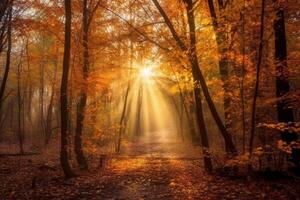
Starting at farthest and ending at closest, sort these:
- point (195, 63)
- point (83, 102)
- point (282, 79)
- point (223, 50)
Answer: point (83, 102) < point (195, 63) < point (223, 50) < point (282, 79)

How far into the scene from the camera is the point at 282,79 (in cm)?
1132

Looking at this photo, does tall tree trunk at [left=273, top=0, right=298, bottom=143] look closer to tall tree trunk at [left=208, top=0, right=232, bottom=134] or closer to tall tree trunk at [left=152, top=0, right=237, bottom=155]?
tall tree trunk at [left=208, top=0, right=232, bottom=134]

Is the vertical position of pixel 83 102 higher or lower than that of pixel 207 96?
higher

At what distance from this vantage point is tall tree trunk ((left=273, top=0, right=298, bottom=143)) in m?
11.1

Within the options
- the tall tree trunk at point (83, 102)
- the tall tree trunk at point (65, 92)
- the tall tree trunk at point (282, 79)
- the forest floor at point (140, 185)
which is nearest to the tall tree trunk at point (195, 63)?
the forest floor at point (140, 185)

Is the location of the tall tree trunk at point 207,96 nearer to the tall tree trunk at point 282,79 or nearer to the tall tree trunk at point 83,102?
the tall tree trunk at point 282,79

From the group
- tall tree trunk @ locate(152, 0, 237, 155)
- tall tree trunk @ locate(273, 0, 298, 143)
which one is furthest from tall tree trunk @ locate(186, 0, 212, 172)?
tall tree trunk @ locate(273, 0, 298, 143)

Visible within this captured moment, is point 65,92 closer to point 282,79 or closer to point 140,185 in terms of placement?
point 140,185

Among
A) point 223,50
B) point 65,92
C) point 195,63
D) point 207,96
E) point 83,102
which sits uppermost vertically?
point 223,50

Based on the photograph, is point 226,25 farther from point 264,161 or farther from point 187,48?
point 264,161

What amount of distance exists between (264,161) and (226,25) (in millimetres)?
6130

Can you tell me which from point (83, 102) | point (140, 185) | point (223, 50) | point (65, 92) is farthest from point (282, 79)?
point (83, 102)

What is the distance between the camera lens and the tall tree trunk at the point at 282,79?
1110 centimetres

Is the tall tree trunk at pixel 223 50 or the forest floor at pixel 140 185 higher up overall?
the tall tree trunk at pixel 223 50
